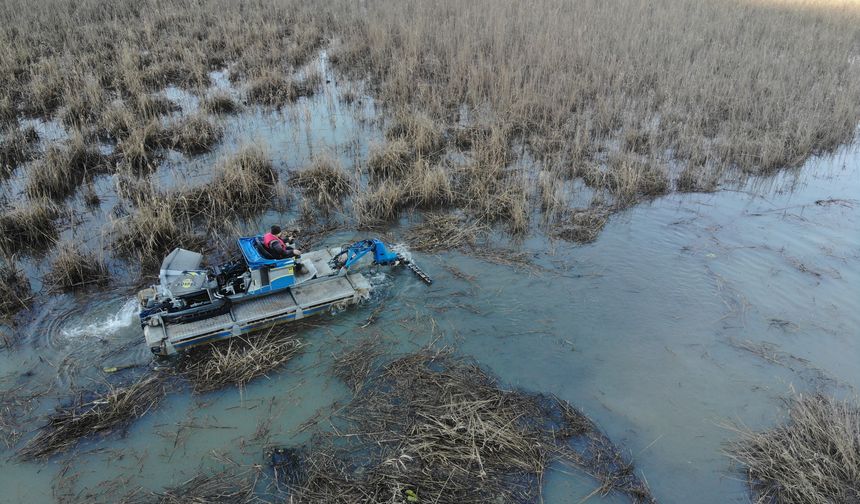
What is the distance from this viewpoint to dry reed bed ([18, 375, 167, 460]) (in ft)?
19.9

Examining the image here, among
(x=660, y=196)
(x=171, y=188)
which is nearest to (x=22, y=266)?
(x=171, y=188)

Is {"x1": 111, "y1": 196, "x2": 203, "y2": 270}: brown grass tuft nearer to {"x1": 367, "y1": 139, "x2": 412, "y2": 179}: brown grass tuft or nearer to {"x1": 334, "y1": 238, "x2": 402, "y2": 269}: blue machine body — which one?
{"x1": 334, "y1": 238, "x2": 402, "y2": 269}: blue machine body

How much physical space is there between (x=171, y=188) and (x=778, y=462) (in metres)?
10.7

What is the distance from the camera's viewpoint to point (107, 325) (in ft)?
25.4

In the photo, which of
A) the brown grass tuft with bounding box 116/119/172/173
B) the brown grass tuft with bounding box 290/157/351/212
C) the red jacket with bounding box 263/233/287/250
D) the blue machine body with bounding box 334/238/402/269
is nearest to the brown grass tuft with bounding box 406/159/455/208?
the brown grass tuft with bounding box 290/157/351/212

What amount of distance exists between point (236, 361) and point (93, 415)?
166 cm

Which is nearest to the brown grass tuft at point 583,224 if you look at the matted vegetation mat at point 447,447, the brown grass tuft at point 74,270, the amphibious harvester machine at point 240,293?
the amphibious harvester machine at point 240,293

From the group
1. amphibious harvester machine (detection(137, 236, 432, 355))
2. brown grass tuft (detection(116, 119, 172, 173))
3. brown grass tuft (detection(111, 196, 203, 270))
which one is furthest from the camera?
brown grass tuft (detection(116, 119, 172, 173))

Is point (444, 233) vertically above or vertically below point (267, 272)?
below

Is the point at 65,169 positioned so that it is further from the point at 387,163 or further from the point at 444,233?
the point at 444,233

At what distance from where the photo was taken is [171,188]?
10695 mm

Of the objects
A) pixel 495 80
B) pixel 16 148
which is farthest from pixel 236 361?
pixel 495 80

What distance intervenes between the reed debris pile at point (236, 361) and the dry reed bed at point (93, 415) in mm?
437

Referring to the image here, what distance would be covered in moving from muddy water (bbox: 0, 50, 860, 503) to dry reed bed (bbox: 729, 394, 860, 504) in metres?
0.24
